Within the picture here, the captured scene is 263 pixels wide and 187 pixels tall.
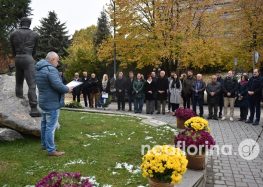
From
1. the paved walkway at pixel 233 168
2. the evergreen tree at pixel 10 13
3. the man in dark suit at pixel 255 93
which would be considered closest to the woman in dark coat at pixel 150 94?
the man in dark suit at pixel 255 93

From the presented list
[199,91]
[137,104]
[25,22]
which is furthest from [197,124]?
[137,104]

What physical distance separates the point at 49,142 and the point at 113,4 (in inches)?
743

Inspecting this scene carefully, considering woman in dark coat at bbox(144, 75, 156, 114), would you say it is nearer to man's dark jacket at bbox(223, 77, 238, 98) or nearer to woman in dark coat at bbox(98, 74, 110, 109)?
woman in dark coat at bbox(98, 74, 110, 109)

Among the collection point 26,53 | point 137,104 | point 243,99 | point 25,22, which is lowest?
point 137,104

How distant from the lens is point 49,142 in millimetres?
7234

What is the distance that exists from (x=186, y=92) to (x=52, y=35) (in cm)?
3619

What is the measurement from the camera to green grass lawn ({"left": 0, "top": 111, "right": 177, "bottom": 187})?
19.9 ft

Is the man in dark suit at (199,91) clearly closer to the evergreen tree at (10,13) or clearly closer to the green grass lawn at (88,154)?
the green grass lawn at (88,154)

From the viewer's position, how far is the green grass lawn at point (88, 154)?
19.9ft

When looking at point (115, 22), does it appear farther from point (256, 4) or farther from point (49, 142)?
point (49, 142)

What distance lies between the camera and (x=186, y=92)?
16.2 meters

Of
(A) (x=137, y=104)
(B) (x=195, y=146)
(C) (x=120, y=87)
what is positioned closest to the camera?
(B) (x=195, y=146)

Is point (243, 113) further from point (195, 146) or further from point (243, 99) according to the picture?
point (195, 146)

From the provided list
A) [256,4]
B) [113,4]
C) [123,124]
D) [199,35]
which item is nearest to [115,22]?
[113,4]
